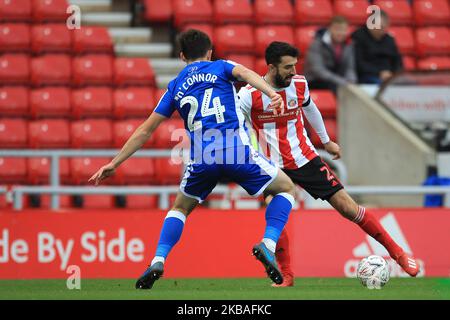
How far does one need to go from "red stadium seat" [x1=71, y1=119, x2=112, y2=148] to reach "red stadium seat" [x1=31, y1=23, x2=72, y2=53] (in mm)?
1221

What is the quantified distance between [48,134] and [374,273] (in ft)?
19.8

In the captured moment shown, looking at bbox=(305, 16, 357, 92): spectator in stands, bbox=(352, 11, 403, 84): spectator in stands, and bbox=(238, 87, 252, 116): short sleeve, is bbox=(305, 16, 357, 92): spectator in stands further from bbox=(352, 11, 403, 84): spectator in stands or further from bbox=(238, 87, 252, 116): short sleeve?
bbox=(238, 87, 252, 116): short sleeve

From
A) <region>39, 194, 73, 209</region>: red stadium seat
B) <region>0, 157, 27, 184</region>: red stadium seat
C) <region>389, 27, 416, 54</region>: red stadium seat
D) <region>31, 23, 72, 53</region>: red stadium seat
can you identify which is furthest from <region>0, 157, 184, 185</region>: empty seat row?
<region>389, 27, 416, 54</region>: red stadium seat

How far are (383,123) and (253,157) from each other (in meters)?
5.16

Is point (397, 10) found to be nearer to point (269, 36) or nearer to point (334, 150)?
point (269, 36)

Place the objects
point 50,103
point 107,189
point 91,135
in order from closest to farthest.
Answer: point 107,189
point 91,135
point 50,103

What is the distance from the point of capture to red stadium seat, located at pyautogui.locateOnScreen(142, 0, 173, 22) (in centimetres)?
1503

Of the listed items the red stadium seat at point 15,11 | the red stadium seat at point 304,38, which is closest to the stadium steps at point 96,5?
the red stadium seat at point 15,11

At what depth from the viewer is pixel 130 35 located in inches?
600

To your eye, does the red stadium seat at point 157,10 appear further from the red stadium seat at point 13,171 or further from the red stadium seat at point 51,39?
the red stadium seat at point 13,171

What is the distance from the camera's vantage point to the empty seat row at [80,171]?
13117 millimetres

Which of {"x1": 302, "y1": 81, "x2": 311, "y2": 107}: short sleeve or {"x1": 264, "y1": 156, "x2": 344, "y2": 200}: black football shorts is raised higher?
{"x1": 302, "y1": 81, "x2": 311, "y2": 107}: short sleeve

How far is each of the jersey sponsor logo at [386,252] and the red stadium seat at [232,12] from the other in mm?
5047

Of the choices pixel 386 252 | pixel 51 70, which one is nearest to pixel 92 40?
pixel 51 70
